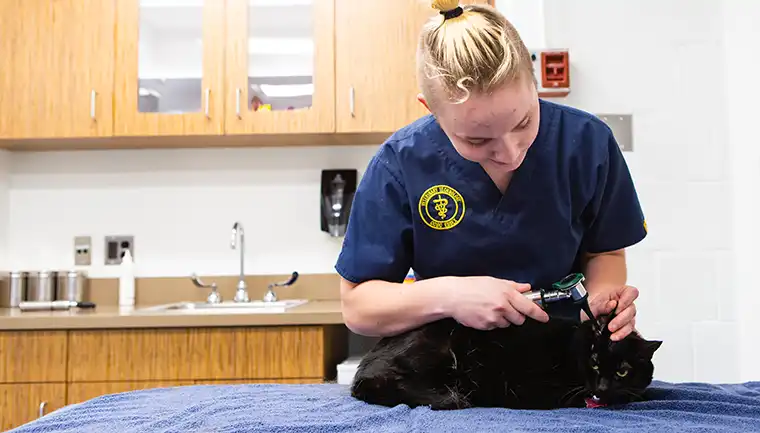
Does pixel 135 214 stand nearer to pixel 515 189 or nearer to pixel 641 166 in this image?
pixel 641 166

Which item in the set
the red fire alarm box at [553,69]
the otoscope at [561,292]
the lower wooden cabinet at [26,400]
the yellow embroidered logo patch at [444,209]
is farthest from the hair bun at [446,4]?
the lower wooden cabinet at [26,400]

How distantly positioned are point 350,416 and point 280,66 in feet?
5.90

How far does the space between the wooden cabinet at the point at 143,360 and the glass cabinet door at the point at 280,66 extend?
0.73 m

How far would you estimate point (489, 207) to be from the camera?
1.15 metres

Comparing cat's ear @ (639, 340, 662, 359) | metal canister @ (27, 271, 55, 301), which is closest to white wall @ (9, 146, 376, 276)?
metal canister @ (27, 271, 55, 301)

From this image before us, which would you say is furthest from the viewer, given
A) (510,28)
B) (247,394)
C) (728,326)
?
(728,326)

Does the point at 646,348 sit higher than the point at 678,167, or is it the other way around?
the point at 678,167

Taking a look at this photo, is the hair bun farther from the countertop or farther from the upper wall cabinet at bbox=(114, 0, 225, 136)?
the upper wall cabinet at bbox=(114, 0, 225, 136)

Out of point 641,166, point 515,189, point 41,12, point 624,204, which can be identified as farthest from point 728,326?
point 41,12

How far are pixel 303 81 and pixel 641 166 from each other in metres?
1.16

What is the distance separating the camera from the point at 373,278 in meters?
1.18

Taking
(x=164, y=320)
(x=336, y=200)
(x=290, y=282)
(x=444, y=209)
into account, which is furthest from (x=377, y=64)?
(x=444, y=209)

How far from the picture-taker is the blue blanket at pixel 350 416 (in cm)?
88

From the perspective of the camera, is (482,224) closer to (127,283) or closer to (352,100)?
(352,100)
